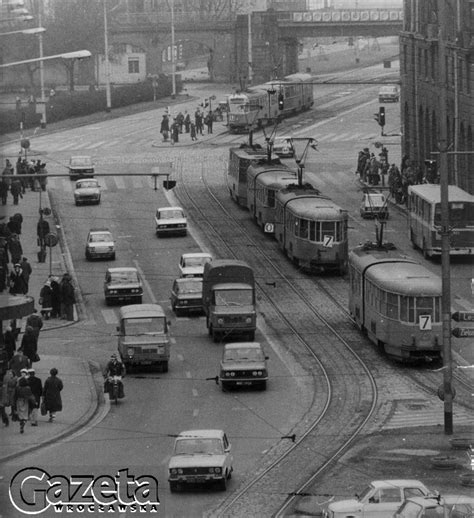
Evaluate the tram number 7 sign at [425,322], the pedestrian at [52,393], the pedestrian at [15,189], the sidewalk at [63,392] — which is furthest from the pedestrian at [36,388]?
the pedestrian at [15,189]

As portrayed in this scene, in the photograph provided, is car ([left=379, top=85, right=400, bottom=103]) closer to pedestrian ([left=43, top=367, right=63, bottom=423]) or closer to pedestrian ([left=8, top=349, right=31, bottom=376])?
pedestrian ([left=8, top=349, right=31, bottom=376])

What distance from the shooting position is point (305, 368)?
52.4m

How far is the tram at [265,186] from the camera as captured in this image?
255ft

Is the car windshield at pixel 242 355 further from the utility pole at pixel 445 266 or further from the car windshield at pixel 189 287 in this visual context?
the car windshield at pixel 189 287

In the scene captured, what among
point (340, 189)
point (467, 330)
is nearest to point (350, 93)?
point (340, 189)

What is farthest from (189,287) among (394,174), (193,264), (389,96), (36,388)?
(389,96)

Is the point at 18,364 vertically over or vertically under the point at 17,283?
over

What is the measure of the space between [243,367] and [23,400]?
762 cm

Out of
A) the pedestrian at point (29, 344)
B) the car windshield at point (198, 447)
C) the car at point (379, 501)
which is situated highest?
the car at point (379, 501)

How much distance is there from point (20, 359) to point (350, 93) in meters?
111

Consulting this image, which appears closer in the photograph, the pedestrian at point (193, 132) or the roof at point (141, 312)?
the roof at point (141, 312)

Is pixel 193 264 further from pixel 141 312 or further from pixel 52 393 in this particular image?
pixel 52 393

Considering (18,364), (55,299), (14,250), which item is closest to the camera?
(18,364)

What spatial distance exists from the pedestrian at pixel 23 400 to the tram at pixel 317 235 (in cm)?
2615
